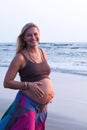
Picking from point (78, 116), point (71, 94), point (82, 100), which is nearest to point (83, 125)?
point (78, 116)

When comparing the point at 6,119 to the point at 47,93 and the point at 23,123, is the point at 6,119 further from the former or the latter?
the point at 47,93

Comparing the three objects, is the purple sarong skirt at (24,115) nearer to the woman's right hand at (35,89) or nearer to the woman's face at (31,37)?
the woman's right hand at (35,89)

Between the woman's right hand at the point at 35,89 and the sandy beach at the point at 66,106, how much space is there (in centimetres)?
249

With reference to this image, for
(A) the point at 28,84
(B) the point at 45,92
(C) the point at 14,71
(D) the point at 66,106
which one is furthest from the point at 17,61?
(D) the point at 66,106

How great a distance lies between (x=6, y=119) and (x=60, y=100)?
456 centimetres

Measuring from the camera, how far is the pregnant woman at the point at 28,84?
12.0 feet

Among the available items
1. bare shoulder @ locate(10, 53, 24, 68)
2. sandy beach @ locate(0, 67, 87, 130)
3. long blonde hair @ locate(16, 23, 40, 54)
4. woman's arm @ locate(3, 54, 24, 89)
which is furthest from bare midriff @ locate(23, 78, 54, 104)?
sandy beach @ locate(0, 67, 87, 130)

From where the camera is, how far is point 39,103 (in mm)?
3713

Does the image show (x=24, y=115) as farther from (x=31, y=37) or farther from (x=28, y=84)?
(x=31, y=37)

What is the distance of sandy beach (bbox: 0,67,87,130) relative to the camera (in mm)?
6426

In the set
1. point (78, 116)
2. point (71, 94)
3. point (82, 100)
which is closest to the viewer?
point (78, 116)

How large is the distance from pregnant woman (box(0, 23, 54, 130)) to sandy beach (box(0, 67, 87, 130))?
2.41 m

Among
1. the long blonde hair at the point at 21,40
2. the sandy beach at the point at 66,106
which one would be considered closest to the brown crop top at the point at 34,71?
the long blonde hair at the point at 21,40

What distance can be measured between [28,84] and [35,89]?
81mm
